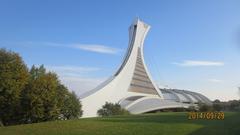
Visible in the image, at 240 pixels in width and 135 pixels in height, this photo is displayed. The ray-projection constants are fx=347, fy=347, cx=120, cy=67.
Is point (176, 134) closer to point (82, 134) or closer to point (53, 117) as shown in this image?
point (82, 134)

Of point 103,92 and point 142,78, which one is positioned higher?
point 142,78

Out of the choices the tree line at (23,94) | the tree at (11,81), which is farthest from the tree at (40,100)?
the tree at (11,81)

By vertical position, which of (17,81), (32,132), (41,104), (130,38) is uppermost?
(130,38)

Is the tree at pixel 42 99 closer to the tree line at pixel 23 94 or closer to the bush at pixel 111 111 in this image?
the tree line at pixel 23 94

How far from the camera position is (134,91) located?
70062mm

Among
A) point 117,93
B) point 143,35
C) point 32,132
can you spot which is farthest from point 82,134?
point 143,35

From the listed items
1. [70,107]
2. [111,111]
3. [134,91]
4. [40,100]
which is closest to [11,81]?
[40,100]

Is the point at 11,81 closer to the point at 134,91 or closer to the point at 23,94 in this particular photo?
the point at 23,94

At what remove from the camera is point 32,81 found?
92.1 feet

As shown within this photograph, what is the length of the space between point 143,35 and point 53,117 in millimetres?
52689

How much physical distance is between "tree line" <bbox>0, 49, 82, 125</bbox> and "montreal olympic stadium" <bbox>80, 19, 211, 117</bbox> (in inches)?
922

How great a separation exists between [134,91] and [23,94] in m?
44.1

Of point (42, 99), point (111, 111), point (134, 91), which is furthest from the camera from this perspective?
point (134, 91)

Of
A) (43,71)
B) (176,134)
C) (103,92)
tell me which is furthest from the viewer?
(103,92)
